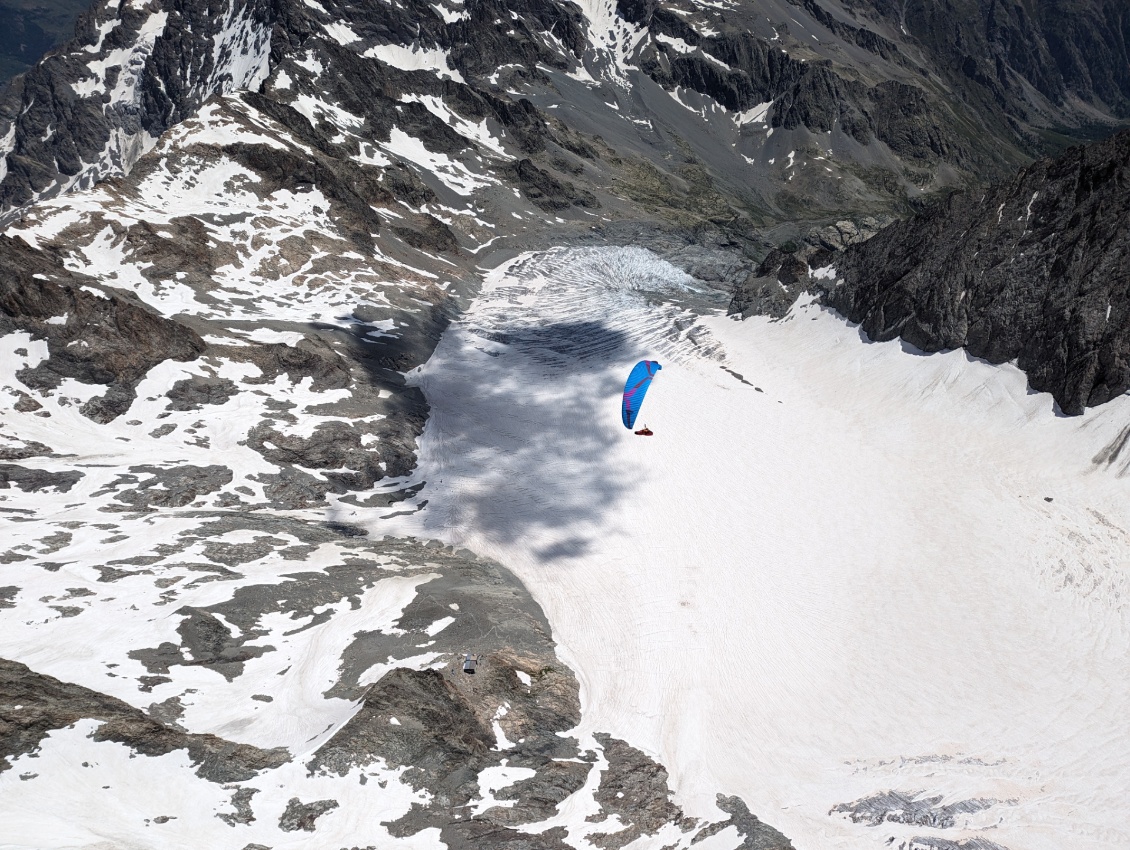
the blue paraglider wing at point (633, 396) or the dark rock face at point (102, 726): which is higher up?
the blue paraglider wing at point (633, 396)

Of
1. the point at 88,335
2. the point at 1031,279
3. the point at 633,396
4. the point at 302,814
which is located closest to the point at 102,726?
the point at 302,814

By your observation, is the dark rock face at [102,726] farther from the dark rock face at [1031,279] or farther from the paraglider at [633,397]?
the dark rock face at [1031,279]

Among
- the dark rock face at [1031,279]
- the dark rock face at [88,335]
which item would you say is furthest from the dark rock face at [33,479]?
the dark rock face at [1031,279]

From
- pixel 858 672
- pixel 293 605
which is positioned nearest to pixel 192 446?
pixel 293 605

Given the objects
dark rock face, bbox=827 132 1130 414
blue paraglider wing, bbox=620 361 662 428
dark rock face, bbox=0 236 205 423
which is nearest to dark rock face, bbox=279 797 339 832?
blue paraglider wing, bbox=620 361 662 428

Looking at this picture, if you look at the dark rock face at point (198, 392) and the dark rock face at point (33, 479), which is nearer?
the dark rock face at point (33, 479)

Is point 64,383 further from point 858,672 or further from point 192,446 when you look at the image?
point 858,672

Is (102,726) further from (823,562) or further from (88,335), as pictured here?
(88,335)
